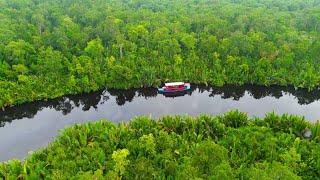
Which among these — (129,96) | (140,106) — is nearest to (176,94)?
(140,106)

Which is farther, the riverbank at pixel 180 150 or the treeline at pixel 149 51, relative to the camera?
the treeline at pixel 149 51

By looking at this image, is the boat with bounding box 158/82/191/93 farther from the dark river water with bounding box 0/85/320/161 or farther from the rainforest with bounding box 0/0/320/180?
the dark river water with bounding box 0/85/320/161

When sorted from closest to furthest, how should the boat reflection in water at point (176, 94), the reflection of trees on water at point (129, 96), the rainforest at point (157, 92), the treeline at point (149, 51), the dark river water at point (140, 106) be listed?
the rainforest at point (157, 92) < the dark river water at point (140, 106) < the reflection of trees on water at point (129, 96) < the treeline at point (149, 51) < the boat reflection in water at point (176, 94)

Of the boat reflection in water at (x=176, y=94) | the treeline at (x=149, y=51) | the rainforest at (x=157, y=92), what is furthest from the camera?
the boat reflection in water at (x=176, y=94)

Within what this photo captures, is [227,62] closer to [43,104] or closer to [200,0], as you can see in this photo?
[43,104]

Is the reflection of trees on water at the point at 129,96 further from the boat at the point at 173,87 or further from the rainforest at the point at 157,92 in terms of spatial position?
the boat at the point at 173,87

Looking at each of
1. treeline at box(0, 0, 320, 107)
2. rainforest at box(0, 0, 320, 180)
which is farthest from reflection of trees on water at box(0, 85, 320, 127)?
treeline at box(0, 0, 320, 107)

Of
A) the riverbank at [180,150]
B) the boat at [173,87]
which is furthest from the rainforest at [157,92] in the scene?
the boat at [173,87]
